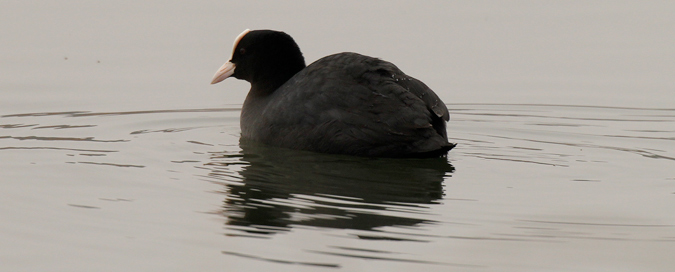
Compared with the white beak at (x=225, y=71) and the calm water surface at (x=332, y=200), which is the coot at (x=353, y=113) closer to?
the calm water surface at (x=332, y=200)

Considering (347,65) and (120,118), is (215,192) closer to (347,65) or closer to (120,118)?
(347,65)

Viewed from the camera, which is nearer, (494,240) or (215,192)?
(494,240)

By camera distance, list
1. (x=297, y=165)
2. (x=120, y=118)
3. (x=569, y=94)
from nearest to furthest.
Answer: (x=297, y=165)
(x=120, y=118)
(x=569, y=94)

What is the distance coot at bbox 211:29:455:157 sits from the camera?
6.77 m

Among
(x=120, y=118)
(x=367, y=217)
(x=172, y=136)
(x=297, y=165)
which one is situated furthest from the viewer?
(x=120, y=118)

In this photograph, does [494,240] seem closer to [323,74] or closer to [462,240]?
[462,240]

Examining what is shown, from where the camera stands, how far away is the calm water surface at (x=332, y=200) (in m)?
4.71

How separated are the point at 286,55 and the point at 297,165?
162cm

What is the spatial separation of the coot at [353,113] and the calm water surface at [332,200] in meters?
0.14

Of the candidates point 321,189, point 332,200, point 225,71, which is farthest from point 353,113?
point 225,71

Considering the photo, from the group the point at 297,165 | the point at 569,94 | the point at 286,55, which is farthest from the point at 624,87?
the point at 297,165

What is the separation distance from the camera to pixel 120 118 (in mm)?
8781

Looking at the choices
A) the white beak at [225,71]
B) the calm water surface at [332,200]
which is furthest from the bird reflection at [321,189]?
the white beak at [225,71]

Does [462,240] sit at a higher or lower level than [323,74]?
lower
